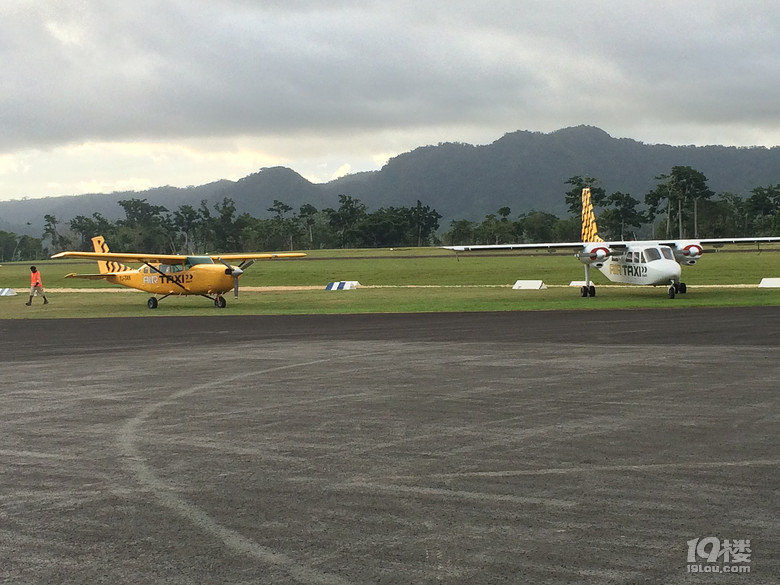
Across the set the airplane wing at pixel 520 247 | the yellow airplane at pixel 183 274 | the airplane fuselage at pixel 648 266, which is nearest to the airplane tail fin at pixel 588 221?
the airplane wing at pixel 520 247

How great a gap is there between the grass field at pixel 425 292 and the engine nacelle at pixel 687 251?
1.87m

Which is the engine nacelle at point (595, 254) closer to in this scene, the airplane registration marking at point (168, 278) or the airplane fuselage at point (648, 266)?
the airplane fuselage at point (648, 266)

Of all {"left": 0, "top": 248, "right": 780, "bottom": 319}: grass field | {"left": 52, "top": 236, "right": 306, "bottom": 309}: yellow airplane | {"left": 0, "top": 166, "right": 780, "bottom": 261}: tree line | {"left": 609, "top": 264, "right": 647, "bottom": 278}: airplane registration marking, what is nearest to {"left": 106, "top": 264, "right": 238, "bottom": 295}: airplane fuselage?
{"left": 52, "top": 236, "right": 306, "bottom": 309}: yellow airplane

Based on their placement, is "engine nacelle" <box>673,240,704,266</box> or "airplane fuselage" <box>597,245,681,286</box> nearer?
"airplane fuselage" <box>597,245,681,286</box>

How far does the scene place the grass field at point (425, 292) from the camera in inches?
1516

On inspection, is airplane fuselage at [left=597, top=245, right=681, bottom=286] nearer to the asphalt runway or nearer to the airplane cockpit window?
the asphalt runway

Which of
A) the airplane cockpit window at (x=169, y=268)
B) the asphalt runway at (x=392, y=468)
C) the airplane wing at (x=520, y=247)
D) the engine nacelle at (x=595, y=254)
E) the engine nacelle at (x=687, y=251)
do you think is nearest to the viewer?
the asphalt runway at (x=392, y=468)

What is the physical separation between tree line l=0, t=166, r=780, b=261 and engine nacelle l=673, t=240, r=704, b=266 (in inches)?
3668

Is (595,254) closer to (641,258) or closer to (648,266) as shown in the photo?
(641,258)

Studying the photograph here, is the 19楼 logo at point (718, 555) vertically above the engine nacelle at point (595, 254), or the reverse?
the engine nacelle at point (595, 254)

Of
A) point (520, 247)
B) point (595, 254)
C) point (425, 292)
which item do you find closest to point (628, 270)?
point (595, 254)

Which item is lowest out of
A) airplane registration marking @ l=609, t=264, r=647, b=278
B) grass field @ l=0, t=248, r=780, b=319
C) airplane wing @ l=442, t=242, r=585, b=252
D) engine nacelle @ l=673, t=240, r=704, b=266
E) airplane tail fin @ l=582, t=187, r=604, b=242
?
grass field @ l=0, t=248, r=780, b=319

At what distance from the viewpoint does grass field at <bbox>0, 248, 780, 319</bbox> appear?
126 ft

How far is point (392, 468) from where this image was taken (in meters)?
8.98
